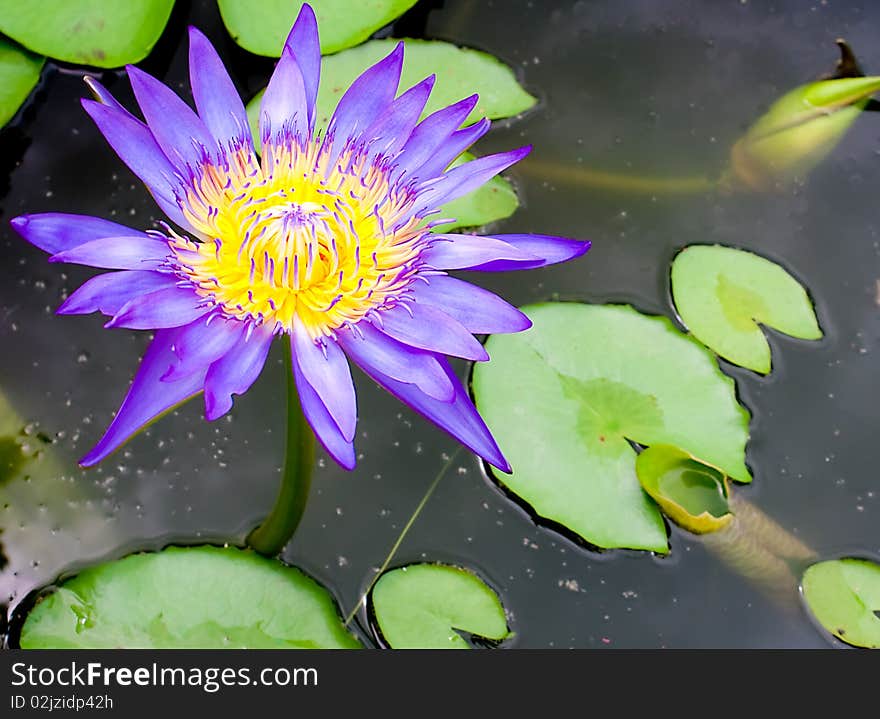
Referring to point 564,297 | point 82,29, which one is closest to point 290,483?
point 564,297

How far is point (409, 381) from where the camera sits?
1.68 m

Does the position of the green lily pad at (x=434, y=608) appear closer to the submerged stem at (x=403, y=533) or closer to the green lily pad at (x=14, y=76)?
the submerged stem at (x=403, y=533)

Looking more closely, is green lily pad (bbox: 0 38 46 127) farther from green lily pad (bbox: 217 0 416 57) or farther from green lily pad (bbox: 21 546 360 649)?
green lily pad (bbox: 21 546 360 649)

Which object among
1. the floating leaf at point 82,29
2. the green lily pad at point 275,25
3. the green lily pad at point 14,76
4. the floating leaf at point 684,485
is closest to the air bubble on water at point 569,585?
the floating leaf at point 684,485

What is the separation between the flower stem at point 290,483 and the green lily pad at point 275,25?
1.33 m

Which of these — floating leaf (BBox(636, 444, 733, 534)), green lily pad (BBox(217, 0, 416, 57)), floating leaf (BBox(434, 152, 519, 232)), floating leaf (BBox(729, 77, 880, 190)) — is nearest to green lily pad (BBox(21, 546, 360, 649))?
floating leaf (BBox(636, 444, 733, 534))

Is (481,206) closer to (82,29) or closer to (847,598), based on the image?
(82,29)

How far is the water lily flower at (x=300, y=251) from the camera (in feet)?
5.41

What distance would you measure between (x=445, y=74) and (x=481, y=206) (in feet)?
1.67

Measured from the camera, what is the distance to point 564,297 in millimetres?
2791

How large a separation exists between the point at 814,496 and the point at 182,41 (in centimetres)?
253

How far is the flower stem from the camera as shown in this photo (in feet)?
6.20
